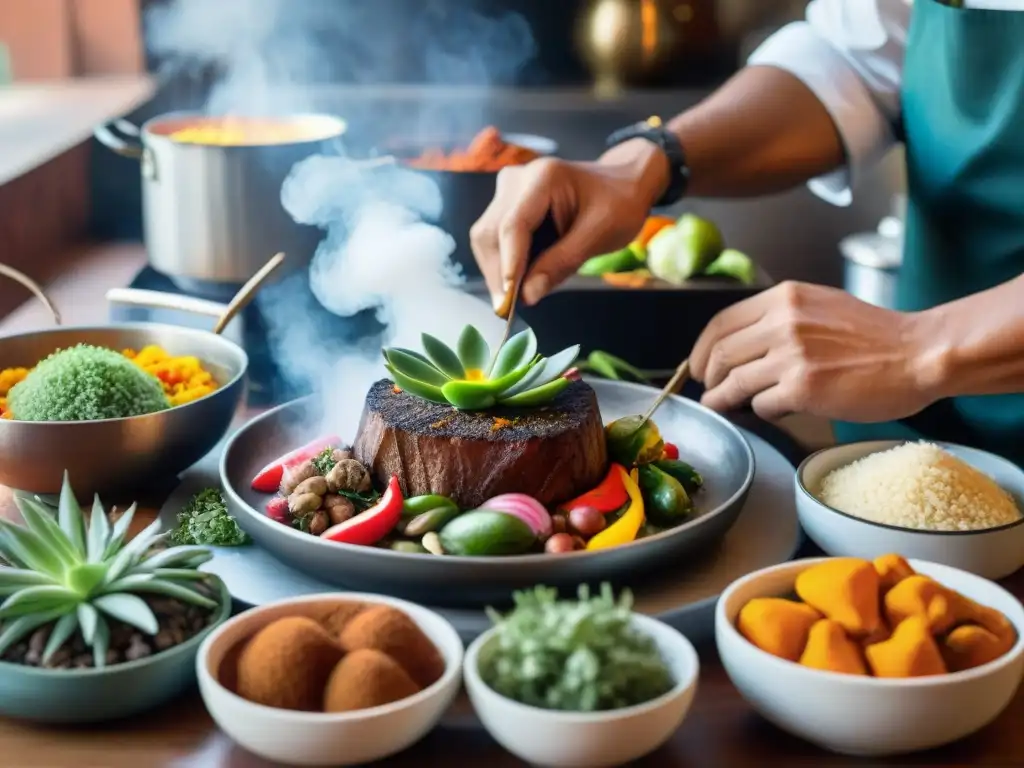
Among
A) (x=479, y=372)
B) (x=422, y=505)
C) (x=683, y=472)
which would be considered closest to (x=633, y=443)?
(x=683, y=472)

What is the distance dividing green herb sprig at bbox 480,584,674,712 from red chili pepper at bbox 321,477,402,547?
0.41m

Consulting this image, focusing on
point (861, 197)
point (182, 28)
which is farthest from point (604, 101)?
point (182, 28)

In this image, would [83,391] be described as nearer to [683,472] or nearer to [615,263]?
[683,472]

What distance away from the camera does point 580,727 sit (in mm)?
1014

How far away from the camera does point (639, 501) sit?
61.8 inches

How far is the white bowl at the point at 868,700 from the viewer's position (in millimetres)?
1062

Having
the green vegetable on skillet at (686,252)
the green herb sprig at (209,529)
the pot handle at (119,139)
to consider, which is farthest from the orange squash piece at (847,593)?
the pot handle at (119,139)

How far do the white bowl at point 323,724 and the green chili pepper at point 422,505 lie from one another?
0.40 meters

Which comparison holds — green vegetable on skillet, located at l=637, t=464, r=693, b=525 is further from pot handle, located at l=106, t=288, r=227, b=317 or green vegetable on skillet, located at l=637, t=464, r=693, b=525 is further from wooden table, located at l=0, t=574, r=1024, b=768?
pot handle, located at l=106, t=288, r=227, b=317

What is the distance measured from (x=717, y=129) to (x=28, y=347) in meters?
1.44

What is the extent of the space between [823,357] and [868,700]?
0.78m

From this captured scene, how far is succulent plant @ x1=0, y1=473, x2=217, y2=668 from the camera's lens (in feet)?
3.76

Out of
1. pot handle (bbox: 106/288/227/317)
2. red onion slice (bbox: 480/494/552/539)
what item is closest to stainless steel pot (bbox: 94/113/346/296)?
pot handle (bbox: 106/288/227/317)

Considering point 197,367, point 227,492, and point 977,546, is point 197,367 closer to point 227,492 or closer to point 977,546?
point 227,492
